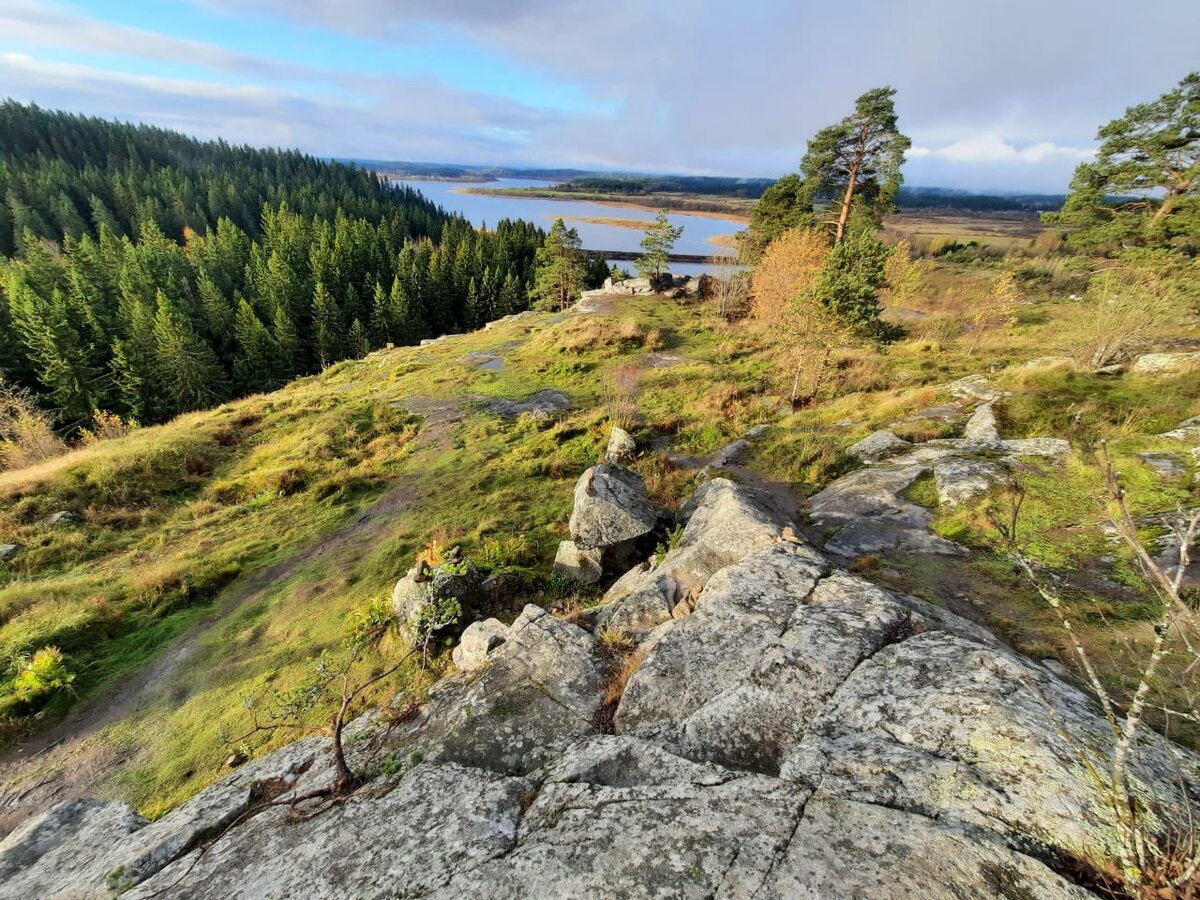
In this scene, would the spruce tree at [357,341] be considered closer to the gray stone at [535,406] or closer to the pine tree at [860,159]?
the gray stone at [535,406]

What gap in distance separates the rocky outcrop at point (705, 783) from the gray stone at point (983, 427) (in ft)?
33.0

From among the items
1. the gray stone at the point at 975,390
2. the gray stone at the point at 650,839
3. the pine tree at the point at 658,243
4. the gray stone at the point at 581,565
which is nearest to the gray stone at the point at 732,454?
the gray stone at the point at 581,565

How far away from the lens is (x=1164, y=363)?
60.5ft

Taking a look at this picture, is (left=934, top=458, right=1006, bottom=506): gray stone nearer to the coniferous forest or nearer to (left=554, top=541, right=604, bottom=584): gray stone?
(left=554, top=541, right=604, bottom=584): gray stone

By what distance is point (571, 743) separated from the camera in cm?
627

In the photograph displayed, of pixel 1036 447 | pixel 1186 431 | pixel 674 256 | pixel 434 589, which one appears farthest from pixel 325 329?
pixel 674 256

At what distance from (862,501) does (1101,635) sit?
606 centimetres

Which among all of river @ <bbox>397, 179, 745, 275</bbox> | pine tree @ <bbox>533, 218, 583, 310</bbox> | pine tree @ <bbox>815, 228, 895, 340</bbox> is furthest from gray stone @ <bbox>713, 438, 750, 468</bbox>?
river @ <bbox>397, 179, 745, 275</bbox>

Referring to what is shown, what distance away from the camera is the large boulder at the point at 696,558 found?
30.2 feet

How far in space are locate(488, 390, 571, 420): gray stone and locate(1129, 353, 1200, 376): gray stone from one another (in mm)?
23527

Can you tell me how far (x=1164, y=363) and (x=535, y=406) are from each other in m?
25.9

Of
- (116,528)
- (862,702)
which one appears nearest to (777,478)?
(862,702)

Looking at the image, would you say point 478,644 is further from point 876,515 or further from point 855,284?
point 855,284

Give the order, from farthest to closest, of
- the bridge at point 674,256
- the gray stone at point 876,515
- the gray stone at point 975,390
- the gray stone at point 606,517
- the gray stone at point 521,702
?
the bridge at point 674,256
the gray stone at point 975,390
the gray stone at point 606,517
the gray stone at point 876,515
the gray stone at point 521,702
